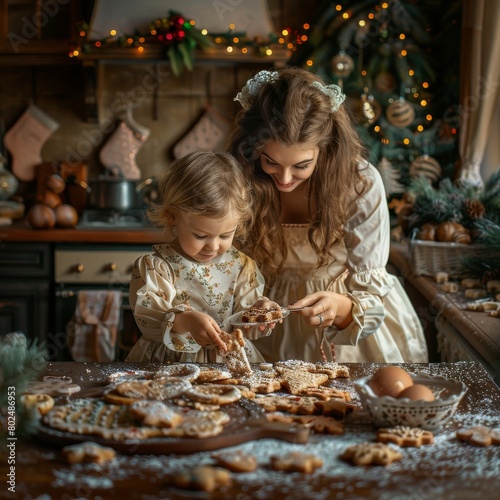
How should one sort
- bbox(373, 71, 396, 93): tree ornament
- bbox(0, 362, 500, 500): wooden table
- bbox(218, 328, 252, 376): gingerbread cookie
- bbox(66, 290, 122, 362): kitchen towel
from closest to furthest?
1. bbox(0, 362, 500, 500): wooden table
2. bbox(218, 328, 252, 376): gingerbread cookie
3. bbox(66, 290, 122, 362): kitchen towel
4. bbox(373, 71, 396, 93): tree ornament

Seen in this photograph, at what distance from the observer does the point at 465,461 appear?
1.26 m

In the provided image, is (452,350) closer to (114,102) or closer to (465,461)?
(465,461)

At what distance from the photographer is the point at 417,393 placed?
1.41 m

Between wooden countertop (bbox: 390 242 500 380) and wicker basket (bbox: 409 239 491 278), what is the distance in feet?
0.14

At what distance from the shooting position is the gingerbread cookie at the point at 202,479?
3.75 ft

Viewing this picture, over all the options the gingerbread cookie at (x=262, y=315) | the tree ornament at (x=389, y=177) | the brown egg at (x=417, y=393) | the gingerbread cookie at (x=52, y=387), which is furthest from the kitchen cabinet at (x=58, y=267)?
the brown egg at (x=417, y=393)

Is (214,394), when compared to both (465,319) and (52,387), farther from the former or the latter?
(465,319)

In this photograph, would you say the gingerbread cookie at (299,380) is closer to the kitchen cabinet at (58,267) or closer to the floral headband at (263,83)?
the floral headband at (263,83)

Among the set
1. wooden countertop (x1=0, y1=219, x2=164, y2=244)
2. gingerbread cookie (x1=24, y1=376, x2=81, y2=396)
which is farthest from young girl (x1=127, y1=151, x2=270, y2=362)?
wooden countertop (x1=0, y1=219, x2=164, y2=244)

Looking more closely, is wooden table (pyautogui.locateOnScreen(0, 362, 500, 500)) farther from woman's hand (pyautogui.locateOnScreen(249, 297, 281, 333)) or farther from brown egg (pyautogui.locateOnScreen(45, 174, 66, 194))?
brown egg (pyautogui.locateOnScreen(45, 174, 66, 194))

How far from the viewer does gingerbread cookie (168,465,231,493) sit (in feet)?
3.75

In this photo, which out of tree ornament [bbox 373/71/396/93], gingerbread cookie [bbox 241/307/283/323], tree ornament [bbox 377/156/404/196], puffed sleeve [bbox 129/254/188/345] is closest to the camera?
gingerbread cookie [bbox 241/307/283/323]

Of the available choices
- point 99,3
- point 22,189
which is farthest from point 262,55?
point 22,189

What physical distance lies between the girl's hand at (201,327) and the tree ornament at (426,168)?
2.26 metres
